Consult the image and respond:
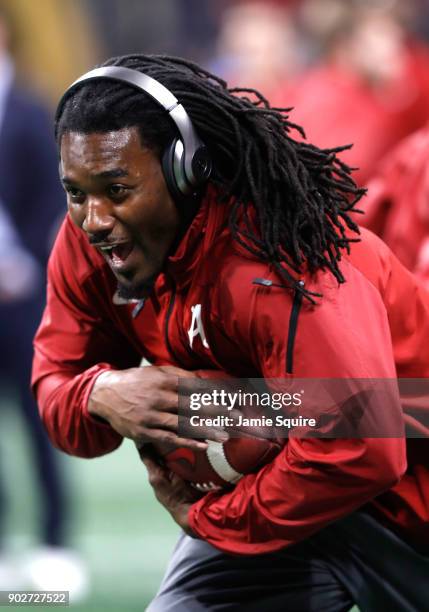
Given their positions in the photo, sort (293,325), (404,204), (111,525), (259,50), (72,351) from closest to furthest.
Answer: (293,325), (72,351), (404,204), (111,525), (259,50)

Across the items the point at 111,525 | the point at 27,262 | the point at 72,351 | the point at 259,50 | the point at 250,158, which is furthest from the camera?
the point at 259,50

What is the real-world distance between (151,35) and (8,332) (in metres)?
7.21

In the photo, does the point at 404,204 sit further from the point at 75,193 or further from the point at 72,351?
the point at 75,193

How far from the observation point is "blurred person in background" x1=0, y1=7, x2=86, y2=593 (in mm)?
5082

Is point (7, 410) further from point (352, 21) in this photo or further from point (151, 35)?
point (151, 35)

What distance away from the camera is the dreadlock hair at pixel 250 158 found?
253cm

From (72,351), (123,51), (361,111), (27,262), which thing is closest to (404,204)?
(72,351)

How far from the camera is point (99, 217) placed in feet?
8.40

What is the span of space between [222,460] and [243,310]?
1.22 ft

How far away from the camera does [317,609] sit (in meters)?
2.91

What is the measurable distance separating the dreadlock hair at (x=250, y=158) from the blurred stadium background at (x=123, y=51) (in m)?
2.38

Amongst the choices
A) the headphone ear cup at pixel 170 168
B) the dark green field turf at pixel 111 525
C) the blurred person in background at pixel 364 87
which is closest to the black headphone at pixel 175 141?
the headphone ear cup at pixel 170 168

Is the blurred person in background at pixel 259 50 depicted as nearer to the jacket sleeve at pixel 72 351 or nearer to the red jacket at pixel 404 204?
the red jacket at pixel 404 204

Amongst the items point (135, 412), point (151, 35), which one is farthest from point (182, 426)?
point (151, 35)
